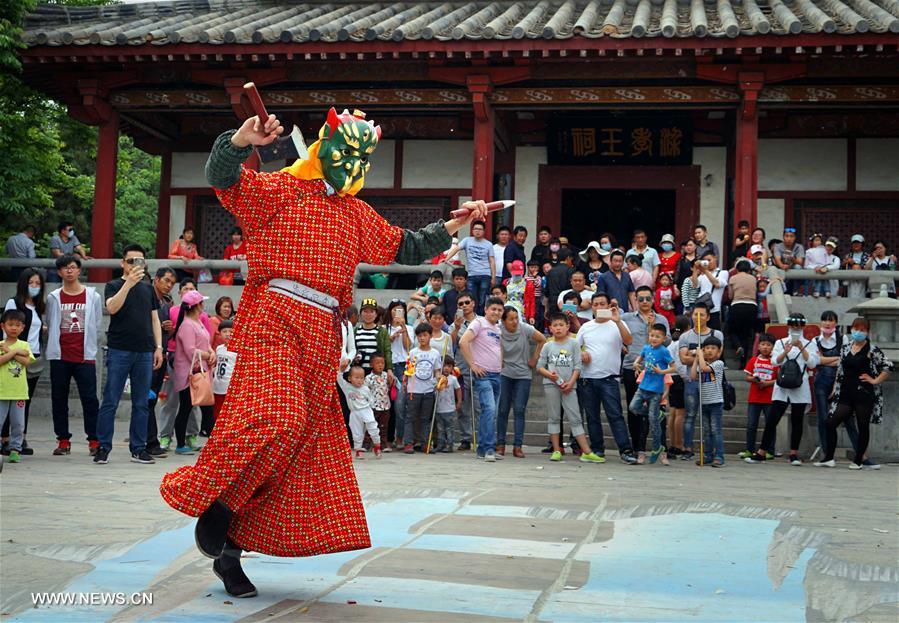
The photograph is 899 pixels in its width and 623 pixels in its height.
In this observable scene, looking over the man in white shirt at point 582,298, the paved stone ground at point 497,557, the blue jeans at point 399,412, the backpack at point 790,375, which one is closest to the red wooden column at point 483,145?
the man in white shirt at point 582,298

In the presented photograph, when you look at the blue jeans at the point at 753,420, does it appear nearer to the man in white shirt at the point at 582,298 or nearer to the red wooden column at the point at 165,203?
the man in white shirt at the point at 582,298

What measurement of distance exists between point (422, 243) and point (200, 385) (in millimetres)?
5141

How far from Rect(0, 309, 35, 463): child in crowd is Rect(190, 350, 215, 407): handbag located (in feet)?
4.43

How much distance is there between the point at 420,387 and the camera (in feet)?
35.3

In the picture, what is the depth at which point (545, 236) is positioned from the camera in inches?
569

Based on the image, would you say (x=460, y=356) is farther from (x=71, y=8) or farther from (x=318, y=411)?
(x=71, y=8)

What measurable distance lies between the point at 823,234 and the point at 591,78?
14.9 feet

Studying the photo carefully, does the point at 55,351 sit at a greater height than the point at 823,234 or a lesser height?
lesser

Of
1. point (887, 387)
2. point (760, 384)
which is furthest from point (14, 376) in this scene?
point (887, 387)

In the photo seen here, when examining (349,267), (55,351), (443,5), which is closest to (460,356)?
(55,351)

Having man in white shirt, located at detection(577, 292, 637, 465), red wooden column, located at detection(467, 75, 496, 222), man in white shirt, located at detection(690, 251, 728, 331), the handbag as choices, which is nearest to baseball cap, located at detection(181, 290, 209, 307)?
the handbag

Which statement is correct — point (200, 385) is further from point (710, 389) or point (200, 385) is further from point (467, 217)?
point (467, 217)

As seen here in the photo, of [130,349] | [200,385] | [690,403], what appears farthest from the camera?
[690,403]

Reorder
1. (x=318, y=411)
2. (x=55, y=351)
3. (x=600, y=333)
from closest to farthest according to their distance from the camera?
(x=318, y=411)
(x=55, y=351)
(x=600, y=333)
